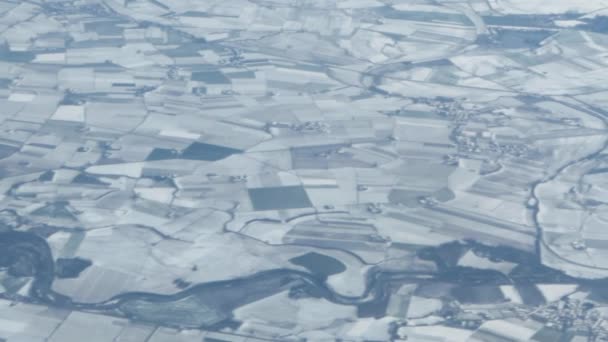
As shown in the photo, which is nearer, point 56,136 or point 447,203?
point 447,203

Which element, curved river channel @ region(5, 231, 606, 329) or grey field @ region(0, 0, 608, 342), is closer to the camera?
curved river channel @ region(5, 231, 606, 329)

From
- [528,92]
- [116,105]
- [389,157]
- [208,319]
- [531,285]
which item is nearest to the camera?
[208,319]

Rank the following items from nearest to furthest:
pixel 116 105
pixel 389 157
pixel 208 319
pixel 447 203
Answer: pixel 208 319, pixel 447 203, pixel 389 157, pixel 116 105

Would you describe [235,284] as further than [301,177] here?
No

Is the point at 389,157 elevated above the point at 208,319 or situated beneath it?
elevated above

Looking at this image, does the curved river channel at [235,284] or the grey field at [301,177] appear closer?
the curved river channel at [235,284]

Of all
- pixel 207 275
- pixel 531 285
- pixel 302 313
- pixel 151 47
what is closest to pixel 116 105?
pixel 151 47

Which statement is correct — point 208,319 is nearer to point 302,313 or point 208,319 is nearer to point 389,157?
point 302,313

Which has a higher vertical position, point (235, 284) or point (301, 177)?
point (301, 177)
